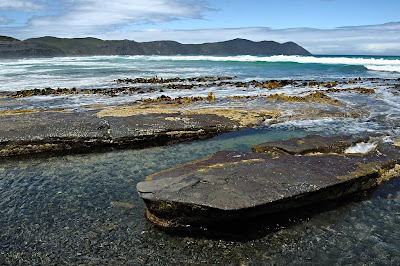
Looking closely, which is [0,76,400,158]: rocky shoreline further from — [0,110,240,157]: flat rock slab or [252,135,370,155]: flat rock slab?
[252,135,370,155]: flat rock slab

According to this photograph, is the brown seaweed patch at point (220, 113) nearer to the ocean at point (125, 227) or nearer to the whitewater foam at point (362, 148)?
the ocean at point (125, 227)

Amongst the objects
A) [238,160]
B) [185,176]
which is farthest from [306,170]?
[185,176]

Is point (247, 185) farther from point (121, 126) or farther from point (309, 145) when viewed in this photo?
point (121, 126)

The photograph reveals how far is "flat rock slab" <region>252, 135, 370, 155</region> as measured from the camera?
299 inches

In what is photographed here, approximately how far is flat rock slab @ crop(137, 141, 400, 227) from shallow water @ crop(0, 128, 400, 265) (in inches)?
11.8

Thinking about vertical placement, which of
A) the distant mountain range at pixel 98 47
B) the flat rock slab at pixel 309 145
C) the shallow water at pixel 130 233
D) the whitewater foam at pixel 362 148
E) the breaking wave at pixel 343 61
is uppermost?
the distant mountain range at pixel 98 47

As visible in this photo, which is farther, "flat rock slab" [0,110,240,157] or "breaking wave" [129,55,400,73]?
"breaking wave" [129,55,400,73]

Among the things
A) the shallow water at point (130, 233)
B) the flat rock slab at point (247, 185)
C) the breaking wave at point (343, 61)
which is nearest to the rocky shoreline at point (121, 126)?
the shallow water at point (130, 233)

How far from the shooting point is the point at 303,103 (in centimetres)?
1477

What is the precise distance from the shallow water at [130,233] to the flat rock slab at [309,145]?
1.76 meters

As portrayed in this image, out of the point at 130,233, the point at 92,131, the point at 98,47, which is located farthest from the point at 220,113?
the point at 98,47

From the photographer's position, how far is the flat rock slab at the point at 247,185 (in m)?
4.79

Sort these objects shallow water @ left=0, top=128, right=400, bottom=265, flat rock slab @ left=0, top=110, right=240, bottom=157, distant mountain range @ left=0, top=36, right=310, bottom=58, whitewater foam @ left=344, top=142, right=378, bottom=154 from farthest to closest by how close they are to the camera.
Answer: distant mountain range @ left=0, top=36, right=310, bottom=58 → flat rock slab @ left=0, top=110, right=240, bottom=157 → whitewater foam @ left=344, top=142, right=378, bottom=154 → shallow water @ left=0, top=128, right=400, bottom=265

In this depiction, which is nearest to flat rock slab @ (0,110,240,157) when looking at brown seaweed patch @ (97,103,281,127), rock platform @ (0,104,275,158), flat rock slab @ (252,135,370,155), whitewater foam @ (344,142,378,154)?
rock platform @ (0,104,275,158)
